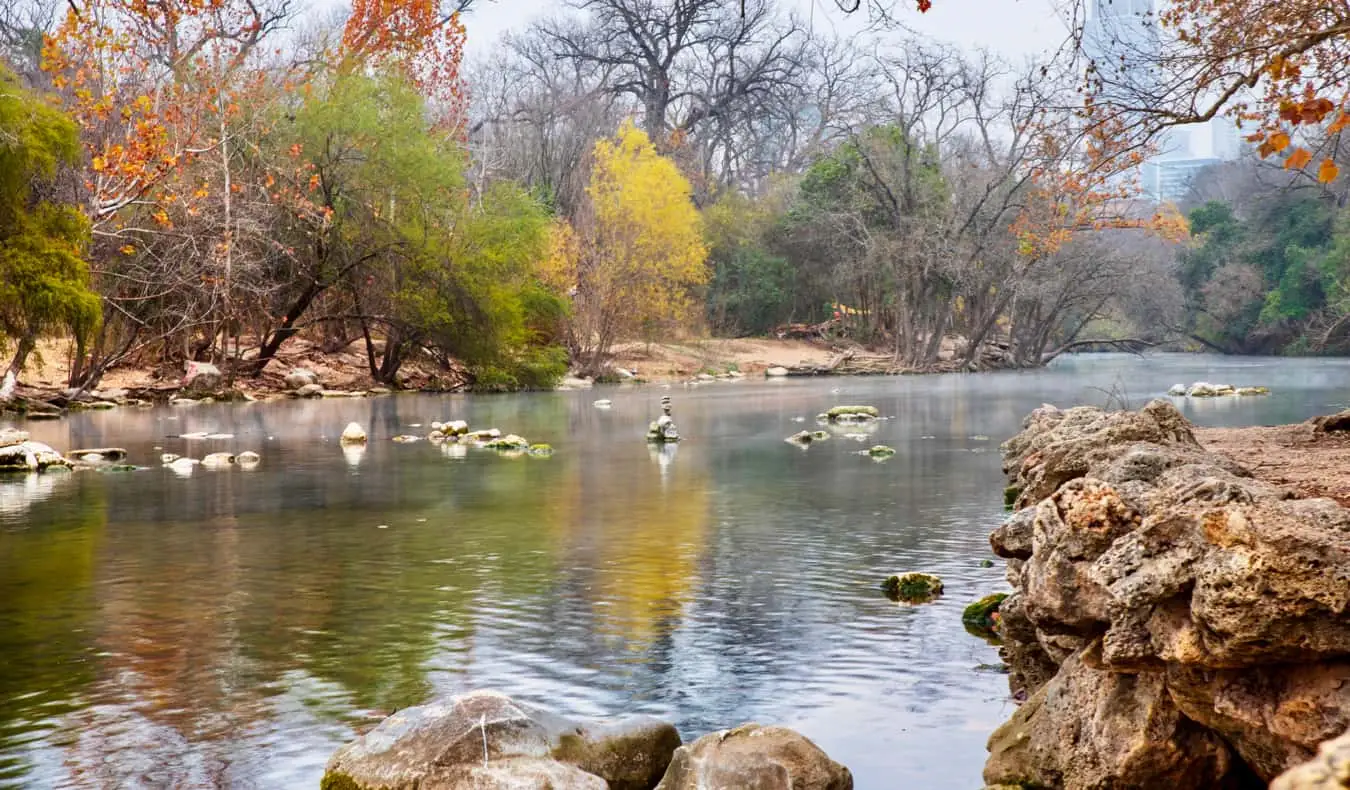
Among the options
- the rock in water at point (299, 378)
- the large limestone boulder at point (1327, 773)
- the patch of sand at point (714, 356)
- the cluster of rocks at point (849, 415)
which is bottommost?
the cluster of rocks at point (849, 415)

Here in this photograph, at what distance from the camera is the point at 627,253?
4522 cm

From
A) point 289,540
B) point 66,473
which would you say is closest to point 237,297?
point 66,473

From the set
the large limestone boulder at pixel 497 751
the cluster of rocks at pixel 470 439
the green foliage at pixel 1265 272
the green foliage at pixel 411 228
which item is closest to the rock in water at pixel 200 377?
the green foliage at pixel 411 228

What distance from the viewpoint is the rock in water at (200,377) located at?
1272 inches

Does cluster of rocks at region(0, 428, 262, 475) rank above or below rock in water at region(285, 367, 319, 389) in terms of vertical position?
below

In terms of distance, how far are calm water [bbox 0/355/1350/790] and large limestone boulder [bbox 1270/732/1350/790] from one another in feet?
12.4

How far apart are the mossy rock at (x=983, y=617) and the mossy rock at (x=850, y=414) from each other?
17.5 meters

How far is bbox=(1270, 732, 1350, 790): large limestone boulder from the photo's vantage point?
79.3 inches

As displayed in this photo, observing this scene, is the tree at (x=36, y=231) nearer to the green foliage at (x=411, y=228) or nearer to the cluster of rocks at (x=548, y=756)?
the green foliage at (x=411, y=228)

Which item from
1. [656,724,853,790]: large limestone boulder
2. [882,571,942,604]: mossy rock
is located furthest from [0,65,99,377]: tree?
[656,724,853,790]: large limestone boulder

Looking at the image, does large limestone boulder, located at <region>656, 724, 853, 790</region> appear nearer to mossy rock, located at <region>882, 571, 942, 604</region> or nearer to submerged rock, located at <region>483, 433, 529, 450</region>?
mossy rock, located at <region>882, 571, 942, 604</region>

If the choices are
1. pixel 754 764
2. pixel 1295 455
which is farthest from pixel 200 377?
pixel 754 764

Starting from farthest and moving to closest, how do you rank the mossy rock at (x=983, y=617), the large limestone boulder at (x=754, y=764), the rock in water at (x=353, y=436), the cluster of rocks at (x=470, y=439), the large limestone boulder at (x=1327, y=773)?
the rock in water at (x=353, y=436) → the cluster of rocks at (x=470, y=439) → the mossy rock at (x=983, y=617) → the large limestone boulder at (x=754, y=764) → the large limestone boulder at (x=1327, y=773)

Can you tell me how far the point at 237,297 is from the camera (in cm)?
3178
